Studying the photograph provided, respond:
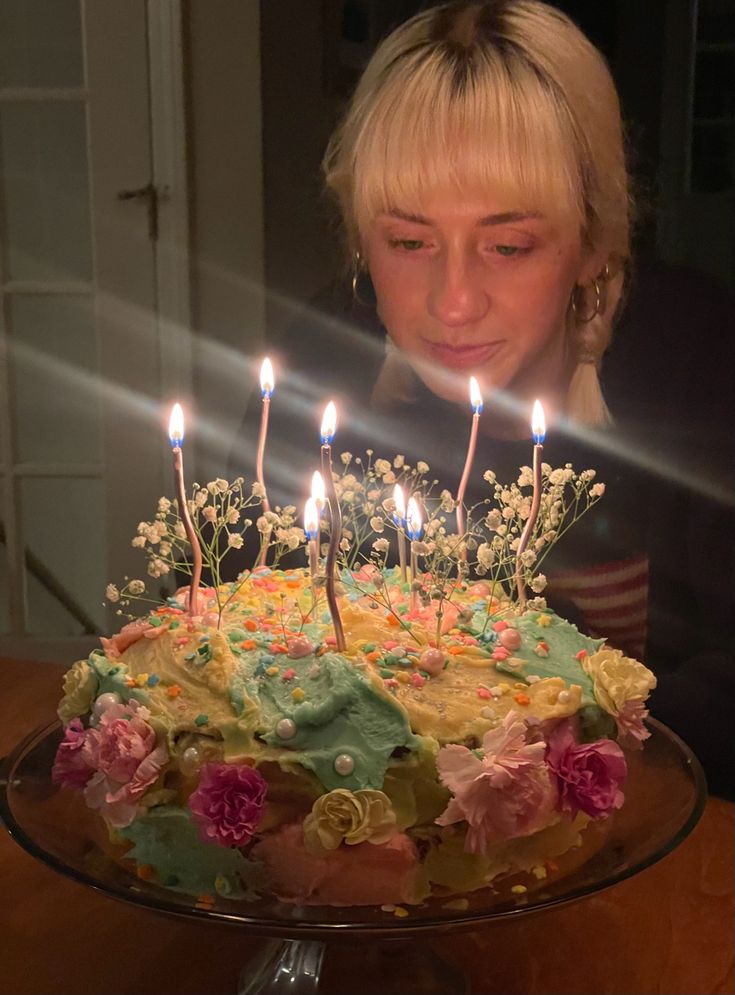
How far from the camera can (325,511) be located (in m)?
1.62

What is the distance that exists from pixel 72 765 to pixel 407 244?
0.96 metres

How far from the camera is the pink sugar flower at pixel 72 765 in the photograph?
1.12 metres

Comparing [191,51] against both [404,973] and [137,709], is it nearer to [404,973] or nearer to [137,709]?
[137,709]

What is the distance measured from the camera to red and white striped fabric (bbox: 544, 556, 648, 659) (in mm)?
1727

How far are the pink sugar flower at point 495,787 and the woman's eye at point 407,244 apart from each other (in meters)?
0.89

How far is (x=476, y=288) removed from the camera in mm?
1653

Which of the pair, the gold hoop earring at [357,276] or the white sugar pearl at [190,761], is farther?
the gold hoop earring at [357,276]

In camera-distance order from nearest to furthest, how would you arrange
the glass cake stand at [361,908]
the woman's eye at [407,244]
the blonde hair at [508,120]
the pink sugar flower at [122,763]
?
the glass cake stand at [361,908] → the pink sugar flower at [122,763] → the blonde hair at [508,120] → the woman's eye at [407,244]

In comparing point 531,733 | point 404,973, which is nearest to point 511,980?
point 404,973

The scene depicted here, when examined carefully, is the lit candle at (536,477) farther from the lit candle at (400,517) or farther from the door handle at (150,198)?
the door handle at (150,198)

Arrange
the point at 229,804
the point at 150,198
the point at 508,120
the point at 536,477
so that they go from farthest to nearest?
the point at 150,198, the point at 508,120, the point at 536,477, the point at 229,804

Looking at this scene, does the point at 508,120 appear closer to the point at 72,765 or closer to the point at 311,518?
the point at 311,518

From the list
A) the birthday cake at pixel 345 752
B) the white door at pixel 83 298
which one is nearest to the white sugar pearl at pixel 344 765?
the birthday cake at pixel 345 752

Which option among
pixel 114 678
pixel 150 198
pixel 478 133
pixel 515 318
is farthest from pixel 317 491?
pixel 150 198
